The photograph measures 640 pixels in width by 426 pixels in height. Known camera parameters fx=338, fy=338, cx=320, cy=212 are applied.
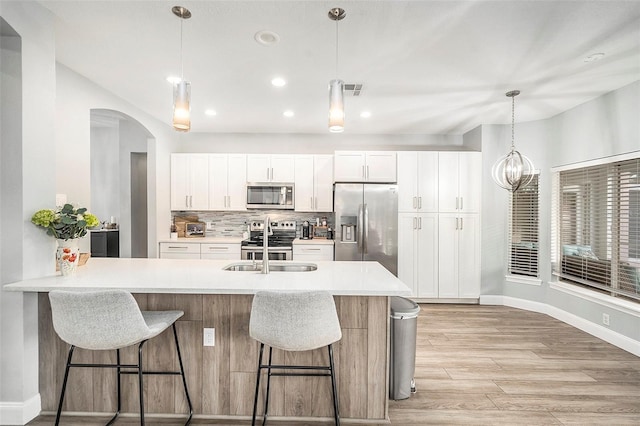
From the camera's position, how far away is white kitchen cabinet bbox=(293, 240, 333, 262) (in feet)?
15.7

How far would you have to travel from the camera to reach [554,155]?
4.39 m

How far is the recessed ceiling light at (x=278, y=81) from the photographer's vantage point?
327 cm

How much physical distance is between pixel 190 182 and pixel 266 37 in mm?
3161

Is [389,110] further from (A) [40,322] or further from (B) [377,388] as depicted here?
(A) [40,322]

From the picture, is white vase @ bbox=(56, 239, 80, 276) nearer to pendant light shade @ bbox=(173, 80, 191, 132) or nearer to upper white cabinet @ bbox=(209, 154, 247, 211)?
pendant light shade @ bbox=(173, 80, 191, 132)

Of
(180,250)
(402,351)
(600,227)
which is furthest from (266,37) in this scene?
(600,227)

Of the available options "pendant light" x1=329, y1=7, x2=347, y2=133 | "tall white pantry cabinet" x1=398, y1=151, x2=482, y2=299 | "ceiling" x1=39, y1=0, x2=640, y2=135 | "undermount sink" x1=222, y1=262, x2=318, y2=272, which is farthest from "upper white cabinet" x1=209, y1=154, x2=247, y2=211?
"pendant light" x1=329, y1=7, x2=347, y2=133

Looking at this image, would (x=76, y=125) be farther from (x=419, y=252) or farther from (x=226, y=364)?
(x=419, y=252)

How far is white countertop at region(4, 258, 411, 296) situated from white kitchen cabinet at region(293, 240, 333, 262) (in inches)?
84.4

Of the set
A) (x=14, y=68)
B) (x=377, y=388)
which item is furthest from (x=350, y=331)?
(x=14, y=68)

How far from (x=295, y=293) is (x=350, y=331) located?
63 cm

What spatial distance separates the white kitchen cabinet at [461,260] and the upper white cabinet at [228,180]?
10.0 ft

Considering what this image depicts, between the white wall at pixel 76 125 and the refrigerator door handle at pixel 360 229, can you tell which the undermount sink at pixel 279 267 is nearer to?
the white wall at pixel 76 125

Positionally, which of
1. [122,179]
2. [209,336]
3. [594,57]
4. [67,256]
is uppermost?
[594,57]
